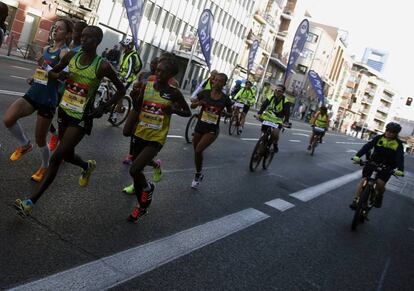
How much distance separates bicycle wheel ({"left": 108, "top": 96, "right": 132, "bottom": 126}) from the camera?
1219 centimetres

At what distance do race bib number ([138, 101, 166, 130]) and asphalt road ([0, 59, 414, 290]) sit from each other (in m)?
1.07

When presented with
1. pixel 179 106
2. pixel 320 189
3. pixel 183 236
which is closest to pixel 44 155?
pixel 179 106

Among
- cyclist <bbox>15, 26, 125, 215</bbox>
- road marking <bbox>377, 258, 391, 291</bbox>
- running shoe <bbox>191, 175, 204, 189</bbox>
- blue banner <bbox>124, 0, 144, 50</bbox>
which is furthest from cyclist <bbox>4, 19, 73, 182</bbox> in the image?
blue banner <bbox>124, 0, 144, 50</bbox>

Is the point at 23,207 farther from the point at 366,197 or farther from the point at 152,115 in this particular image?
the point at 366,197

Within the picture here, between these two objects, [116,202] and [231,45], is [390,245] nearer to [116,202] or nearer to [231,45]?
[116,202]

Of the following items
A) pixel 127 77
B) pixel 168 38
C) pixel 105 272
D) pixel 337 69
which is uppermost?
pixel 337 69

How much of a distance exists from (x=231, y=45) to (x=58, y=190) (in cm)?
5835

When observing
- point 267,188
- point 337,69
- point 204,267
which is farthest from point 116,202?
point 337,69

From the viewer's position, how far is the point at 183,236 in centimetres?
564

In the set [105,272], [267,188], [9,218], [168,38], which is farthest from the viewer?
[168,38]

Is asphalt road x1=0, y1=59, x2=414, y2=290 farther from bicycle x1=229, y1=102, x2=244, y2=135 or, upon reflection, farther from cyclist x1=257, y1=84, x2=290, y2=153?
bicycle x1=229, y1=102, x2=244, y2=135

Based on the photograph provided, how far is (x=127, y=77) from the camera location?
1204 cm

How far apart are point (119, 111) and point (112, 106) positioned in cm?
40

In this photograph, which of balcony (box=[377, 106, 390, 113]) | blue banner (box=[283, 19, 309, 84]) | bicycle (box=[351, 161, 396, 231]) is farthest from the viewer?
balcony (box=[377, 106, 390, 113])
